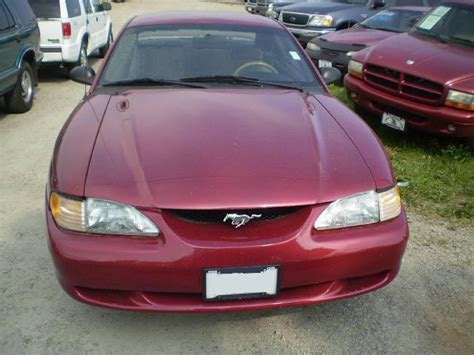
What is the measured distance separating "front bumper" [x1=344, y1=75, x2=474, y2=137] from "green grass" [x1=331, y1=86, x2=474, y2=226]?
0.30 m

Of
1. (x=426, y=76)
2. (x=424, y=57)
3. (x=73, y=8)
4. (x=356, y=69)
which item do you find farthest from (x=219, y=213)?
(x=73, y=8)

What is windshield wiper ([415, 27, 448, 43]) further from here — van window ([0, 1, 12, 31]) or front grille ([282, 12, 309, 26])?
van window ([0, 1, 12, 31])

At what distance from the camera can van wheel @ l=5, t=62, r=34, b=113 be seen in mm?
6336

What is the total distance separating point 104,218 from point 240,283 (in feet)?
2.22

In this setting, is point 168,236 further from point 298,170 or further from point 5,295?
point 5,295

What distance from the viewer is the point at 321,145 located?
8.35ft

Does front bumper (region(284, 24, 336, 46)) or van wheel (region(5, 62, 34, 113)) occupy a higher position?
van wheel (region(5, 62, 34, 113))

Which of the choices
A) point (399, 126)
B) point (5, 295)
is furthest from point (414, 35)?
point (5, 295)

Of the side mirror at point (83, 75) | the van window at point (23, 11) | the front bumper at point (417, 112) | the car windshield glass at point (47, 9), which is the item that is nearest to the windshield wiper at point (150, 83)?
the side mirror at point (83, 75)

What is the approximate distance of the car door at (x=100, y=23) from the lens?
33.2ft

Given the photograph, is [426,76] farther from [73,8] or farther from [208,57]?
[73,8]

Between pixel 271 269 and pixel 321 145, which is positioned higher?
pixel 321 145

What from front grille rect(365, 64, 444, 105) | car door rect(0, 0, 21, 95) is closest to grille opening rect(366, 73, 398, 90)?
front grille rect(365, 64, 444, 105)

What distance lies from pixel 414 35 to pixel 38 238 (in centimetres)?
521
